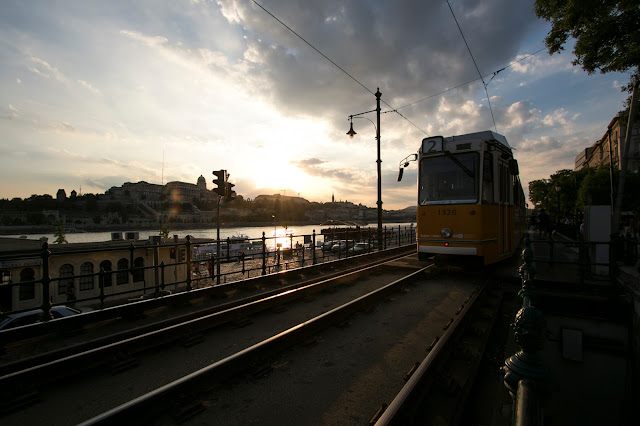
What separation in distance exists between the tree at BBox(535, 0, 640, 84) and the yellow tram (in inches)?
120

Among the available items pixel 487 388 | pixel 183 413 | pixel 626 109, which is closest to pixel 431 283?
pixel 487 388

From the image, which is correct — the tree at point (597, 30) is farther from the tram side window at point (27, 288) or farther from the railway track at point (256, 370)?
the tram side window at point (27, 288)

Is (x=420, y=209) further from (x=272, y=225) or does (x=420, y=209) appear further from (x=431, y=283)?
(x=272, y=225)

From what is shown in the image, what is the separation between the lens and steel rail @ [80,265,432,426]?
266 centimetres

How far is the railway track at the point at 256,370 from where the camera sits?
3.00 metres

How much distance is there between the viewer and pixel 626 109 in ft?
38.0

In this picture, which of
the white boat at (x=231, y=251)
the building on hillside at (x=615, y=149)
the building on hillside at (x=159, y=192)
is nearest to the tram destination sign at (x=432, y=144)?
the white boat at (x=231, y=251)

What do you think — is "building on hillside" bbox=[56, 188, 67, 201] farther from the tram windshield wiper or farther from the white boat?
the tram windshield wiper

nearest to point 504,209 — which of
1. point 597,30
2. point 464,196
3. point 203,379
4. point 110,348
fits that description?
point 464,196

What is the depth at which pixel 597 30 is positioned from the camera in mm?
8039

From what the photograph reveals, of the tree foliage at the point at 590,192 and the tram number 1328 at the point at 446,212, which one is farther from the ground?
the tree foliage at the point at 590,192

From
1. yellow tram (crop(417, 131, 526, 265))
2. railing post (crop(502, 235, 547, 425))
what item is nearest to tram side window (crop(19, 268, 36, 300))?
yellow tram (crop(417, 131, 526, 265))

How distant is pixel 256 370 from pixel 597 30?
35.7 feet

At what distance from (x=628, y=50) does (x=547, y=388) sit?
10236mm
